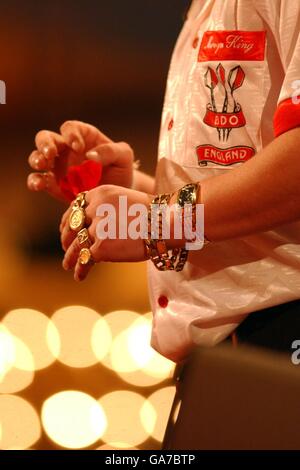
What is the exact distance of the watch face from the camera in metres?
0.75

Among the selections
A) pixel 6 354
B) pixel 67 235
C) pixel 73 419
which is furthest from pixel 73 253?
pixel 6 354

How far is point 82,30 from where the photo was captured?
2.36m

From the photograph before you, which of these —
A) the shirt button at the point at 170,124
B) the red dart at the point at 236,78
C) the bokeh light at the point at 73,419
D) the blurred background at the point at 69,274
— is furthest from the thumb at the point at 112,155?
the bokeh light at the point at 73,419

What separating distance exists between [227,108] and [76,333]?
1932 millimetres

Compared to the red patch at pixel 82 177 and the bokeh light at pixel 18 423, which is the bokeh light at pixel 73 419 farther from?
the red patch at pixel 82 177

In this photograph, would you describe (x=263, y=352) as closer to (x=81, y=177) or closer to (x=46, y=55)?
(x=81, y=177)

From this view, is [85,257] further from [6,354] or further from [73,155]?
[6,354]

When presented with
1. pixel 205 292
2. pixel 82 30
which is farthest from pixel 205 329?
pixel 82 30

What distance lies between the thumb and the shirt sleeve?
0.34 m

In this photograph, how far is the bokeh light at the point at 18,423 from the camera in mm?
2180

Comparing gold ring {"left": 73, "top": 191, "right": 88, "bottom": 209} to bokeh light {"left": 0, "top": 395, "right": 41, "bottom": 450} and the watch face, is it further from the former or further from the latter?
bokeh light {"left": 0, "top": 395, "right": 41, "bottom": 450}

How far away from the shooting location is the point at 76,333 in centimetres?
264

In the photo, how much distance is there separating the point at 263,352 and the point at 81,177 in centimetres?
37

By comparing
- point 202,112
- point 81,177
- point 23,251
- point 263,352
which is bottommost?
point 23,251
